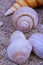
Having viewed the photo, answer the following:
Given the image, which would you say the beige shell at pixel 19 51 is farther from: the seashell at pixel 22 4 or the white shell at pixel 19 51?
the seashell at pixel 22 4

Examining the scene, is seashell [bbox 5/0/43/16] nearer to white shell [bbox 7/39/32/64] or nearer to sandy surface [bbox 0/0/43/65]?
sandy surface [bbox 0/0/43/65]

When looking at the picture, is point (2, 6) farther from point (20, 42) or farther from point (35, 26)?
point (20, 42)

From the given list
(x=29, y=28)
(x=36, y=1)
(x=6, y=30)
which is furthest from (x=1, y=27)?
(x=36, y=1)

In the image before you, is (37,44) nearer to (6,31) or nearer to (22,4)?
(6,31)

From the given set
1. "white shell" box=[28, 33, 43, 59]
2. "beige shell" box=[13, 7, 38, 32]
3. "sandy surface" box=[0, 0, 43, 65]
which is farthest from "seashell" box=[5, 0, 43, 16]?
"white shell" box=[28, 33, 43, 59]

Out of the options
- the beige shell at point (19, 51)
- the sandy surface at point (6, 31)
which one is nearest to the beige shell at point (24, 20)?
the sandy surface at point (6, 31)

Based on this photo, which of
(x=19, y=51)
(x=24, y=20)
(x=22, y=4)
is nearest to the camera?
(x=19, y=51)

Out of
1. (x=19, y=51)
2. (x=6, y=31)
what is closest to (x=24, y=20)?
(x=6, y=31)
